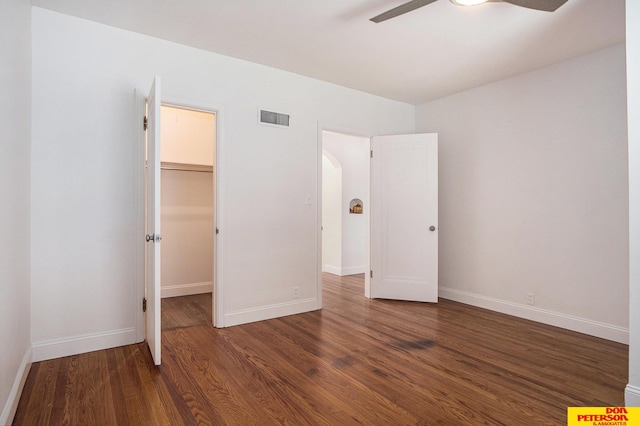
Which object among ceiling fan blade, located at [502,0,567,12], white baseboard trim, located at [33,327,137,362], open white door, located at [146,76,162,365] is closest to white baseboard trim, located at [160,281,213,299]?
white baseboard trim, located at [33,327,137,362]

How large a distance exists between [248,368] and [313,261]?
1.68m

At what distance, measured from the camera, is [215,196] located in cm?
338

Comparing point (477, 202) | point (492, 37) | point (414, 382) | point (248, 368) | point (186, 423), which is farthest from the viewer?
point (477, 202)

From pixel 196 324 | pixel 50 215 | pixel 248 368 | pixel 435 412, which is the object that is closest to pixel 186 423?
pixel 248 368

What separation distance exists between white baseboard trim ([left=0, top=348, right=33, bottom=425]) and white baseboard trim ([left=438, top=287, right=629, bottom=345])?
431 centimetres

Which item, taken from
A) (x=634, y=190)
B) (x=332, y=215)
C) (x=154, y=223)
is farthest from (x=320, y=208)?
(x=634, y=190)

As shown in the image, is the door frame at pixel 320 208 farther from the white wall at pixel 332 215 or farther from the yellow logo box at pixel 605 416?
the yellow logo box at pixel 605 416

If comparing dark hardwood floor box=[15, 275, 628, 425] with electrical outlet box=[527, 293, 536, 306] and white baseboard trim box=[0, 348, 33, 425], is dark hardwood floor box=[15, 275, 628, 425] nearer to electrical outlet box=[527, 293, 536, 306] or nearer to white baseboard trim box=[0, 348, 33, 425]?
white baseboard trim box=[0, 348, 33, 425]

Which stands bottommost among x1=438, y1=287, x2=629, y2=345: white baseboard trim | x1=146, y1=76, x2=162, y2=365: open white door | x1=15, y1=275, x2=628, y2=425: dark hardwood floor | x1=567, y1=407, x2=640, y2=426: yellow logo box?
x1=567, y1=407, x2=640, y2=426: yellow logo box

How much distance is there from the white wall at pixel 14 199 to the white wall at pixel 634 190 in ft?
11.0

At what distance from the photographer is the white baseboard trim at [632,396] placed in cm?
198

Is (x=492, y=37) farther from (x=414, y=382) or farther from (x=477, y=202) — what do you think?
(x=414, y=382)

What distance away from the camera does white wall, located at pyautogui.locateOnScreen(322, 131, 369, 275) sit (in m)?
6.19

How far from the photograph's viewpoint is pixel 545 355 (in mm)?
2793
